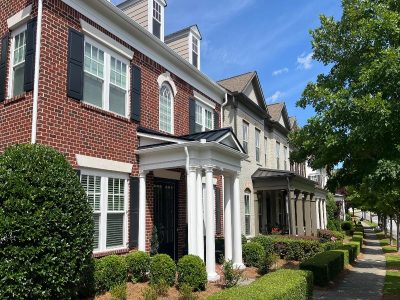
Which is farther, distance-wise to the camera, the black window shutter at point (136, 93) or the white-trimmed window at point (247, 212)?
the white-trimmed window at point (247, 212)

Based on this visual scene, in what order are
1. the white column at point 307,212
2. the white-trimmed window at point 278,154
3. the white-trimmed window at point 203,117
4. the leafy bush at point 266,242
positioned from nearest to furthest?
1. the white-trimmed window at point 203,117
2. the leafy bush at point 266,242
3. the white column at point 307,212
4. the white-trimmed window at point 278,154

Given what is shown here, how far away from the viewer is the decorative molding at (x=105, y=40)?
9.81 meters

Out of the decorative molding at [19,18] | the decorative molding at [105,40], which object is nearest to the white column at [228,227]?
the decorative molding at [105,40]

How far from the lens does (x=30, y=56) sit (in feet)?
28.5

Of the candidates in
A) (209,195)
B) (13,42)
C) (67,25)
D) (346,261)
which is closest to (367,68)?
(209,195)

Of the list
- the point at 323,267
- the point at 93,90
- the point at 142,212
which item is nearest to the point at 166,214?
the point at 142,212

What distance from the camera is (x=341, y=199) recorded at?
2035 inches

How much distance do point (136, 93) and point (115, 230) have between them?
4.07 m

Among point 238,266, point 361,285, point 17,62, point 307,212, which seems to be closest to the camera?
point 17,62

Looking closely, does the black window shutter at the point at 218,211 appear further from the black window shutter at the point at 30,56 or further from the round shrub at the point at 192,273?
the black window shutter at the point at 30,56

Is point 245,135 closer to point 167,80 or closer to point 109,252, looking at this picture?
point 167,80

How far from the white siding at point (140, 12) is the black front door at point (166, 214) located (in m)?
5.57

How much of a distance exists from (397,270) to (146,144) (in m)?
11.6

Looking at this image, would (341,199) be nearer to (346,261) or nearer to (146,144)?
(346,261)
